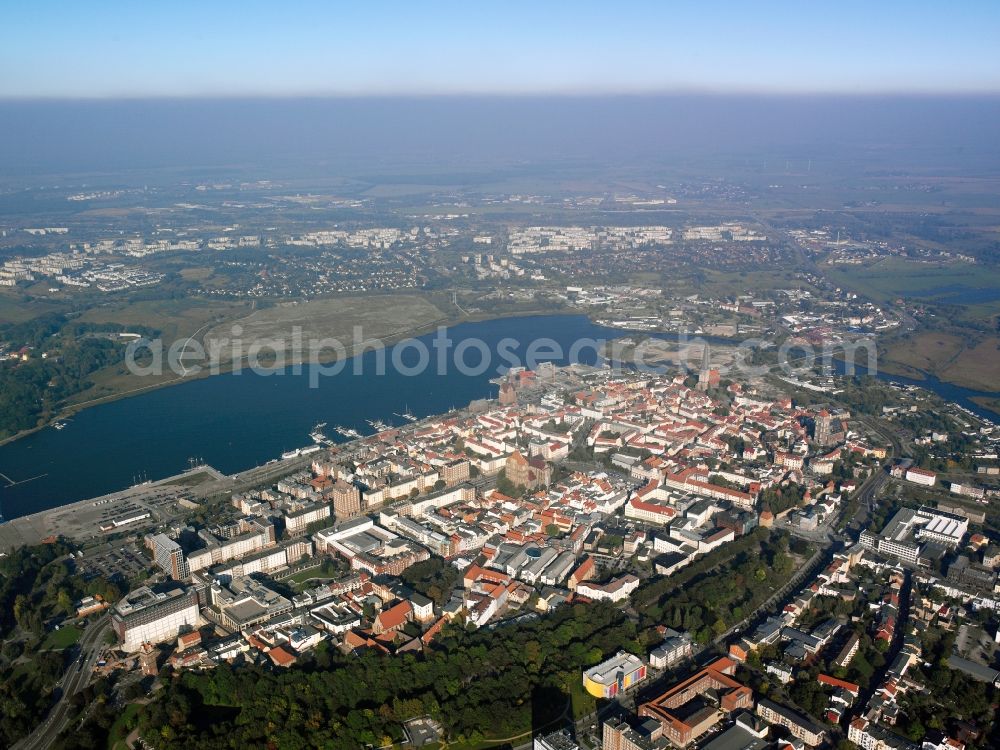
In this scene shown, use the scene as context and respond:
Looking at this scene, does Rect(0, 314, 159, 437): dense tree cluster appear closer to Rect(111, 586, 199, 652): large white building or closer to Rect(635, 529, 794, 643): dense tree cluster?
Rect(111, 586, 199, 652): large white building

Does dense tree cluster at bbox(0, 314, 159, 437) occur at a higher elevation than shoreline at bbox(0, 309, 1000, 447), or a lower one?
higher

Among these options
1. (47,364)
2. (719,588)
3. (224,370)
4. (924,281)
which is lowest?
(924,281)

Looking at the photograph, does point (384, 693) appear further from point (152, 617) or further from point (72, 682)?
point (72, 682)

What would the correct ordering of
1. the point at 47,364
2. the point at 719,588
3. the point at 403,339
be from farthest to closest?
the point at 403,339 → the point at 47,364 → the point at 719,588

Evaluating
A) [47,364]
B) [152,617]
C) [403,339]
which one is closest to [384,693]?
[152,617]

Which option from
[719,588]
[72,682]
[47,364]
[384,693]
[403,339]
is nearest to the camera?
[384,693]

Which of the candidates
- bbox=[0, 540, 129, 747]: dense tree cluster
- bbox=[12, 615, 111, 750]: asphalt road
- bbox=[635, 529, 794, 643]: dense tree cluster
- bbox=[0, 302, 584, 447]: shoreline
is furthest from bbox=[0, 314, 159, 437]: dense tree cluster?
bbox=[635, 529, 794, 643]: dense tree cluster

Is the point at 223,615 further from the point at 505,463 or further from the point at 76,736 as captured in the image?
the point at 505,463

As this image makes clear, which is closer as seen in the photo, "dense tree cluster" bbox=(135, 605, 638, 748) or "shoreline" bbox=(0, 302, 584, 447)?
"dense tree cluster" bbox=(135, 605, 638, 748)

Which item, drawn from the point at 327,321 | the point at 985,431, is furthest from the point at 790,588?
the point at 327,321
